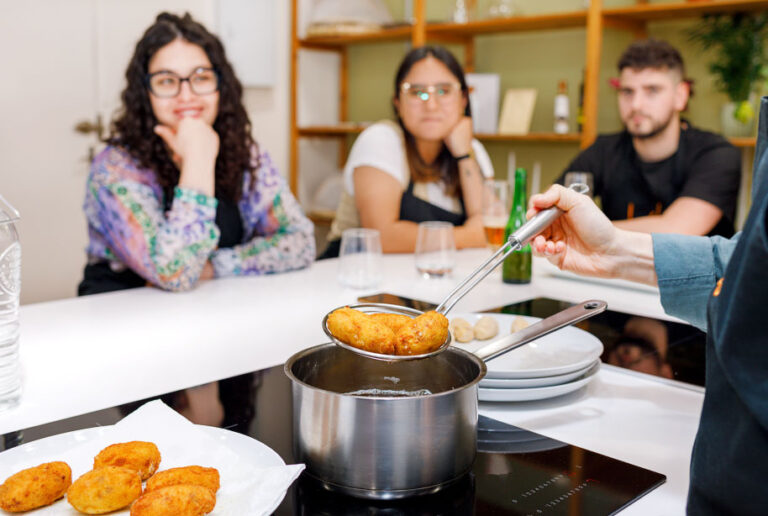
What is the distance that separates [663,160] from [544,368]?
2153 millimetres

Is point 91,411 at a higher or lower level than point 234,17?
lower

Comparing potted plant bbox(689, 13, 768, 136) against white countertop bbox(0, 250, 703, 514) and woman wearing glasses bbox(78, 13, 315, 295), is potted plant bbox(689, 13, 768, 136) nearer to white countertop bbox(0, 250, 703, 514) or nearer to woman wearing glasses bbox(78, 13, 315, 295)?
white countertop bbox(0, 250, 703, 514)

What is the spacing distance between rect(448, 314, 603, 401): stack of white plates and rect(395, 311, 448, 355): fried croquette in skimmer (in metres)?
0.16

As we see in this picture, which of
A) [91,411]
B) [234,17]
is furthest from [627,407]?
[234,17]

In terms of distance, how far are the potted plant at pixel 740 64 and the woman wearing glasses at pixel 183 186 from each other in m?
1.90

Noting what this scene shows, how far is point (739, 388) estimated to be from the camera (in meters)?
0.48

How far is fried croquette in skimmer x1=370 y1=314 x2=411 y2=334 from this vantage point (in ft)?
2.63

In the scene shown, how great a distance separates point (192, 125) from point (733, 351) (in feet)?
5.19

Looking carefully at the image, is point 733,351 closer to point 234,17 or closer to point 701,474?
point 701,474

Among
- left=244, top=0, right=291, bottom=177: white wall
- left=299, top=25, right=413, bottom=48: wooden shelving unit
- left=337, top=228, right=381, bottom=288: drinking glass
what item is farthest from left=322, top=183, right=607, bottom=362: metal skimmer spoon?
left=244, top=0, right=291, bottom=177: white wall

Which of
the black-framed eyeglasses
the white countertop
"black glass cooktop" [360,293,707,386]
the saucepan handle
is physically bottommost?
the white countertop

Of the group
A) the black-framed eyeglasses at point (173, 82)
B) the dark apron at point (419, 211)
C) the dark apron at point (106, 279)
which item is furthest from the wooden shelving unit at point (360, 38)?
the dark apron at point (106, 279)

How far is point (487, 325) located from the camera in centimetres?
112

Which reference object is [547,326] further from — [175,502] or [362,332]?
[175,502]
